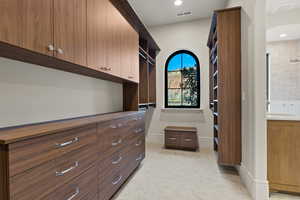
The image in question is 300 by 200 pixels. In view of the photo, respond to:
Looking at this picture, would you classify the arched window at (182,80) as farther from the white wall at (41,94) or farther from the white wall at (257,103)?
the white wall at (41,94)

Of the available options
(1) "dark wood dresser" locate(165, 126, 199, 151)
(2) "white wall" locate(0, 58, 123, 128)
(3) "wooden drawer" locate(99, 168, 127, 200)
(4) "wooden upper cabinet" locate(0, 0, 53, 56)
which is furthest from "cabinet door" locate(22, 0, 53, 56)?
(1) "dark wood dresser" locate(165, 126, 199, 151)

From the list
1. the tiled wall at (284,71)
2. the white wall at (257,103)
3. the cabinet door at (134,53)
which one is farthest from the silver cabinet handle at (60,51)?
the tiled wall at (284,71)

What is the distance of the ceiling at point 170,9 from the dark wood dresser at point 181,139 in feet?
8.85

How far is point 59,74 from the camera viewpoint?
171 cm

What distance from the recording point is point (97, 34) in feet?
5.63

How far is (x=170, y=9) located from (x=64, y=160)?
140 inches

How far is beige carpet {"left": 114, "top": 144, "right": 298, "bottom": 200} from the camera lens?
1891 mm

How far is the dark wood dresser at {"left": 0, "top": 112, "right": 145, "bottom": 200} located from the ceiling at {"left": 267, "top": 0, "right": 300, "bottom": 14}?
3147 millimetres

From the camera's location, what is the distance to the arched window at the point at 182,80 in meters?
4.07

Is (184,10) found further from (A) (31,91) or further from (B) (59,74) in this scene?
(A) (31,91)

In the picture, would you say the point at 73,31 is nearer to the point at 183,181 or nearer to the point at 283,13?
the point at 183,181

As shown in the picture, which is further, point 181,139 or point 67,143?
point 181,139

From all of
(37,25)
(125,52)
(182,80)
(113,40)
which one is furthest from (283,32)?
(37,25)

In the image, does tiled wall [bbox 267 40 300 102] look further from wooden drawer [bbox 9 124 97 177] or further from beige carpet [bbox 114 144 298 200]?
wooden drawer [bbox 9 124 97 177]
